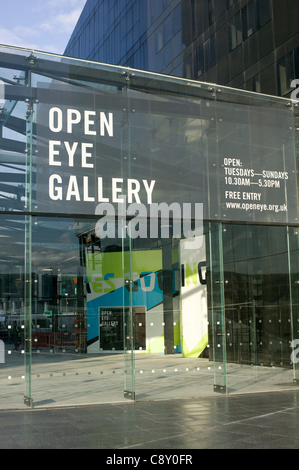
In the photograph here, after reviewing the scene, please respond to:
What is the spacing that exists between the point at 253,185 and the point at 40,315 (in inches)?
213

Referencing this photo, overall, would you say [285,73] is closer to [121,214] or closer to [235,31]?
[235,31]

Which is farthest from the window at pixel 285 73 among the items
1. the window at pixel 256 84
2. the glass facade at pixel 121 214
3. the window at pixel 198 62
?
the glass facade at pixel 121 214

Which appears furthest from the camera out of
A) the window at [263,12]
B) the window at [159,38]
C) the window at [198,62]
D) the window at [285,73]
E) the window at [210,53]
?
the window at [159,38]

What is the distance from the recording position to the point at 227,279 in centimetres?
1725

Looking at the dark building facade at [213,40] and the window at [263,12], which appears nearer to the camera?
the dark building facade at [213,40]

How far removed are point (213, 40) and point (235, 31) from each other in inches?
70.4

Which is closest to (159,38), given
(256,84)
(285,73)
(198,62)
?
(198,62)

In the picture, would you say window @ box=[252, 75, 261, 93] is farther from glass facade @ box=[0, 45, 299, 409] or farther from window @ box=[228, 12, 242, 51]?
glass facade @ box=[0, 45, 299, 409]

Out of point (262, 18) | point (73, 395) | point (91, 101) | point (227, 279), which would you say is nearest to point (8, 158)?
point (91, 101)

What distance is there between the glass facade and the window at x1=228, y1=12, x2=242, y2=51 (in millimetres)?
10429

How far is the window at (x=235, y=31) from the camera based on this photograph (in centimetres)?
2175

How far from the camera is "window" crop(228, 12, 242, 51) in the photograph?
21.8 metres

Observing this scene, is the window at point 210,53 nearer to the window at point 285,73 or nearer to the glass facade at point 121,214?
the window at point 285,73

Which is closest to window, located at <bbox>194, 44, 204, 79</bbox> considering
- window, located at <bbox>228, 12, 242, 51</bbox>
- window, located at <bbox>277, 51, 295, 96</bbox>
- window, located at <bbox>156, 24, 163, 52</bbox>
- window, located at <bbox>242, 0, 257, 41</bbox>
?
window, located at <bbox>228, 12, 242, 51</bbox>
